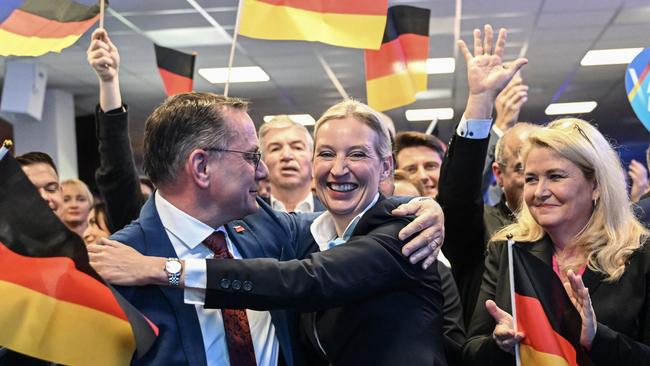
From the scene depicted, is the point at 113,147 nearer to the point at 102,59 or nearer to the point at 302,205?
the point at 102,59

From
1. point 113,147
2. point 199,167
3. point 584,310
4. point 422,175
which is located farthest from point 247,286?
point 422,175

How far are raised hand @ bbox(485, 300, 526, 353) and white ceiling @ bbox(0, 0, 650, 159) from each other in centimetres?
459

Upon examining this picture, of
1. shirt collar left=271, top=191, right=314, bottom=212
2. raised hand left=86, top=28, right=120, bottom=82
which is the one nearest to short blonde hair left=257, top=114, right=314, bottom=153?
shirt collar left=271, top=191, right=314, bottom=212

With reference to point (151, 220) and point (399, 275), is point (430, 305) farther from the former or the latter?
point (151, 220)

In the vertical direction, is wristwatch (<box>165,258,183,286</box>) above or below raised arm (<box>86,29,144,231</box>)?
below

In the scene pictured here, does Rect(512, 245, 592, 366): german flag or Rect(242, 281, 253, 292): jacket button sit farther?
Rect(512, 245, 592, 366): german flag

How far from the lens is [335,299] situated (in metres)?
1.75

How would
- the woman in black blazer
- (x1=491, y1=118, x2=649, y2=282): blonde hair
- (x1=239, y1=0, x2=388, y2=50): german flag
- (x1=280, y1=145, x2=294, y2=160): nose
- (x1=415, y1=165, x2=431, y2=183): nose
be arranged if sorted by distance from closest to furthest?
the woman in black blazer, (x1=491, y1=118, x2=649, y2=282): blonde hair, (x1=239, y1=0, x2=388, y2=50): german flag, (x1=415, y1=165, x2=431, y2=183): nose, (x1=280, y1=145, x2=294, y2=160): nose

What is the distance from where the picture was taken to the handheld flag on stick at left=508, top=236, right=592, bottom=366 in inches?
77.4

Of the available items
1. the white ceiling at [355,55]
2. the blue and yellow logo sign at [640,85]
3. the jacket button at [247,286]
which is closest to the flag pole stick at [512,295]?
the jacket button at [247,286]

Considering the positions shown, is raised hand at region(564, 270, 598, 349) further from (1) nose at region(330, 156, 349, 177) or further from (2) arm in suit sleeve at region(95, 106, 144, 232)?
(2) arm in suit sleeve at region(95, 106, 144, 232)

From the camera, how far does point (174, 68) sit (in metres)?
4.08

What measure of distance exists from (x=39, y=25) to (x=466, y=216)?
1635mm

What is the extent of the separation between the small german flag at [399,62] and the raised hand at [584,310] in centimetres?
187
